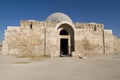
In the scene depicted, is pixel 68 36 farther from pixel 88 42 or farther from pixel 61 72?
→ pixel 61 72

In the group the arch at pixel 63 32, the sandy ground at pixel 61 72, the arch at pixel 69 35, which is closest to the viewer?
the sandy ground at pixel 61 72

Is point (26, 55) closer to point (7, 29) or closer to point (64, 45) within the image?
point (7, 29)

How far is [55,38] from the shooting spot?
19859 mm

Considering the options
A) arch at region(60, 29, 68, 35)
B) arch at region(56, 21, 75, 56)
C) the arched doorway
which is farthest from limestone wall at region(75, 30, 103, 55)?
arch at region(60, 29, 68, 35)

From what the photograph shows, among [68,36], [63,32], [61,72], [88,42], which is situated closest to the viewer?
[61,72]

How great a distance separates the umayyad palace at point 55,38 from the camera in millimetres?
19094

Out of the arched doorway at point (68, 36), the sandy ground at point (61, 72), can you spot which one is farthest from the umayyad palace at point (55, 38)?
the sandy ground at point (61, 72)

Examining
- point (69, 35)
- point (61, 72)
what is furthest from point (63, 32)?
point (61, 72)

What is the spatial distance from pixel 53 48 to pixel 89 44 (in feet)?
16.7

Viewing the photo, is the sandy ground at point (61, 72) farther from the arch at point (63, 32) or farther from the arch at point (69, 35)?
the arch at point (63, 32)

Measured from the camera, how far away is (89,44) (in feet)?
69.9

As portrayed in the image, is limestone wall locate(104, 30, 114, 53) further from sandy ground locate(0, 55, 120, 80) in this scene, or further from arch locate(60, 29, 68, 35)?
sandy ground locate(0, 55, 120, 80)

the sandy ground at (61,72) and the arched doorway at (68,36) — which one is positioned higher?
the arched doorway at (68,36)

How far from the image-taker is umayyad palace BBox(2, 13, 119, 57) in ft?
62.6
